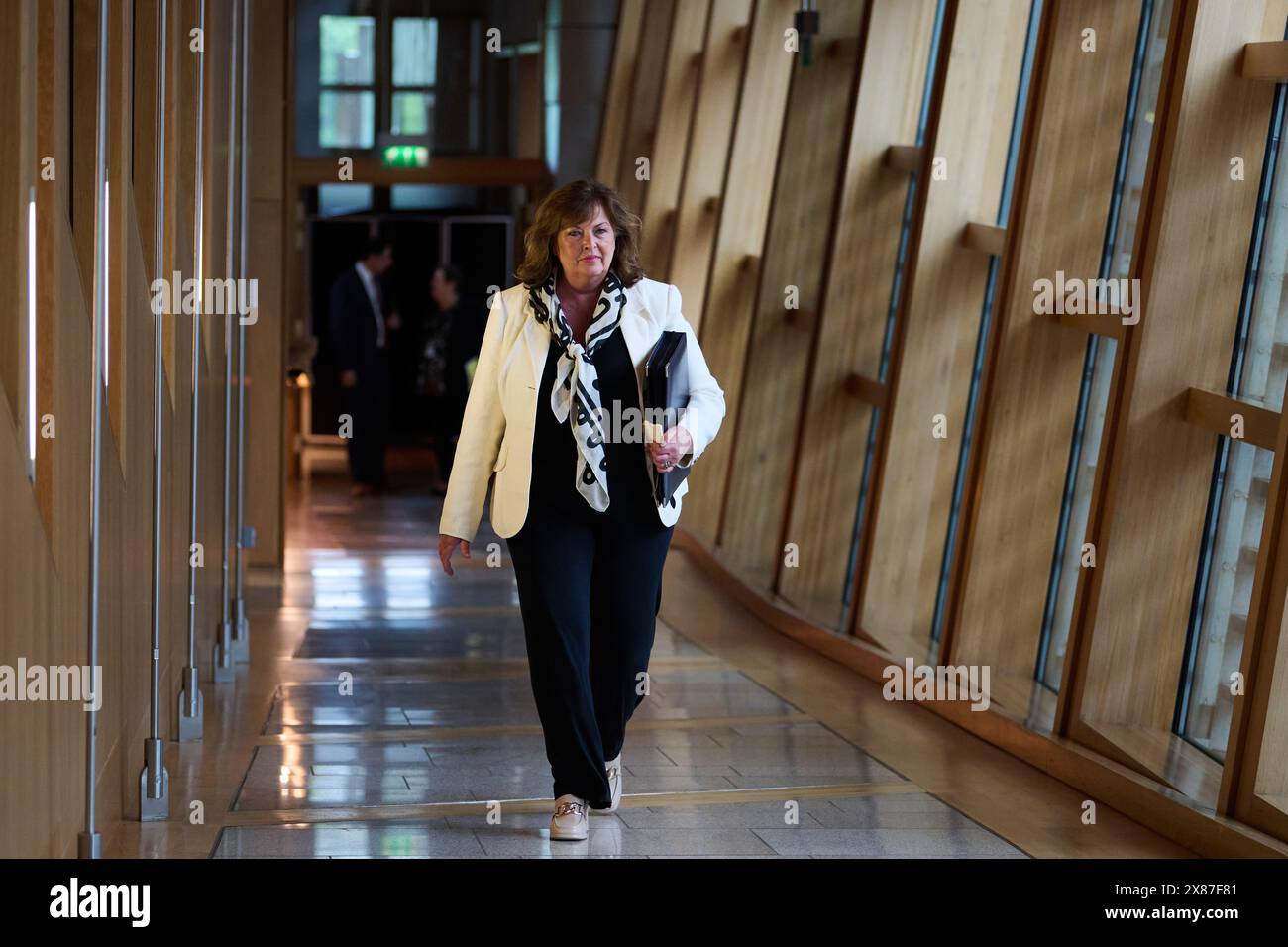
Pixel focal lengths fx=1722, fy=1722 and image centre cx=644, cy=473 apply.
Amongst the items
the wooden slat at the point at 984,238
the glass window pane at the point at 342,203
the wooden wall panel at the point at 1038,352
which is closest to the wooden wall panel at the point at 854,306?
the wooden slat at the point at 984,238

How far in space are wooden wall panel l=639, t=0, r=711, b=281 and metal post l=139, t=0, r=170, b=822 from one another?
7133 mm

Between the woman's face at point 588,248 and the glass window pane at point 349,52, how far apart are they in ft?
42.7

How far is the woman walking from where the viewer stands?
171 inches

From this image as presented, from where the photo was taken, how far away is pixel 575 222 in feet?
14.4

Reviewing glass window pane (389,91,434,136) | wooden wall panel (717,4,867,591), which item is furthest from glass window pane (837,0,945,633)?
glass window pane (389,91,434,136)

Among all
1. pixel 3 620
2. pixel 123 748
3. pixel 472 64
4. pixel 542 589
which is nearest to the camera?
pixel 3 620

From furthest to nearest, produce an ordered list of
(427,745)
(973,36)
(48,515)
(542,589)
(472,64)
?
1. (472,64)
2. (973,36)
3. (427,745)
4. (542,589)
5. (48,515)

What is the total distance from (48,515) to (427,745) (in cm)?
210

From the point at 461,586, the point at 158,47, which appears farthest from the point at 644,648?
the point at 461,586

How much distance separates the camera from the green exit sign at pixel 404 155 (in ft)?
47.7

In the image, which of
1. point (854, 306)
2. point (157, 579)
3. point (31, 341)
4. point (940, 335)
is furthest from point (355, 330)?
point (31, 341)

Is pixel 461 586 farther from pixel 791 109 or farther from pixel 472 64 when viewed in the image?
pixel 472 64

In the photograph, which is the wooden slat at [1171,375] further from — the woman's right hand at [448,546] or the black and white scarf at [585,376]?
the woman's right hand at [448,546]

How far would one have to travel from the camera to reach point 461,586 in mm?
8984
